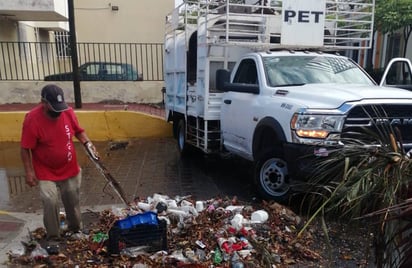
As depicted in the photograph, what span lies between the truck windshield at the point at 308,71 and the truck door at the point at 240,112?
11.5 inches

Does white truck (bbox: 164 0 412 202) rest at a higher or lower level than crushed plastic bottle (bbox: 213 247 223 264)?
higher

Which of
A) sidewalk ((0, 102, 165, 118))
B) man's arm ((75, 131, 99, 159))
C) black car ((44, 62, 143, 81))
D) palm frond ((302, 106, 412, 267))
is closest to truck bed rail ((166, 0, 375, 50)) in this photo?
man's arm ((75, 131, 99, 159))

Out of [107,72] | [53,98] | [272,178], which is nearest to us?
[53,98]

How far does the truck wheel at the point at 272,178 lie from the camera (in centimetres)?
529

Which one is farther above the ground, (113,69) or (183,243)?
(113,69)

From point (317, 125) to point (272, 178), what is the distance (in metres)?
1.05

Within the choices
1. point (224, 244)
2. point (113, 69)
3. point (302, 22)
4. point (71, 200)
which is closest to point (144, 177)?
point (71, 200)

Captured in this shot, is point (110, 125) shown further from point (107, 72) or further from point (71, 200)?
point (71, 200)

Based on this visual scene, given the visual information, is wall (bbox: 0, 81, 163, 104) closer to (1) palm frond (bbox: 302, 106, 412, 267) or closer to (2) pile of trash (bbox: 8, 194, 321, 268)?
(2) pile of trash (bbox: 8, 194, 321, 268)

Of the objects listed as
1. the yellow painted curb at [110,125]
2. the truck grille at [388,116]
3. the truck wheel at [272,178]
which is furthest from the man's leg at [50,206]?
the yellow painted curb at [110,125]

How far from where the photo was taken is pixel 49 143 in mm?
4176

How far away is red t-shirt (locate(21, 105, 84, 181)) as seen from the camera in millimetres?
4098

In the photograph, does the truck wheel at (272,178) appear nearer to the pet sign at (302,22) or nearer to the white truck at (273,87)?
the white truck at (273,87)

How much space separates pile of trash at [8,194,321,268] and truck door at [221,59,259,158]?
1.60 meters
